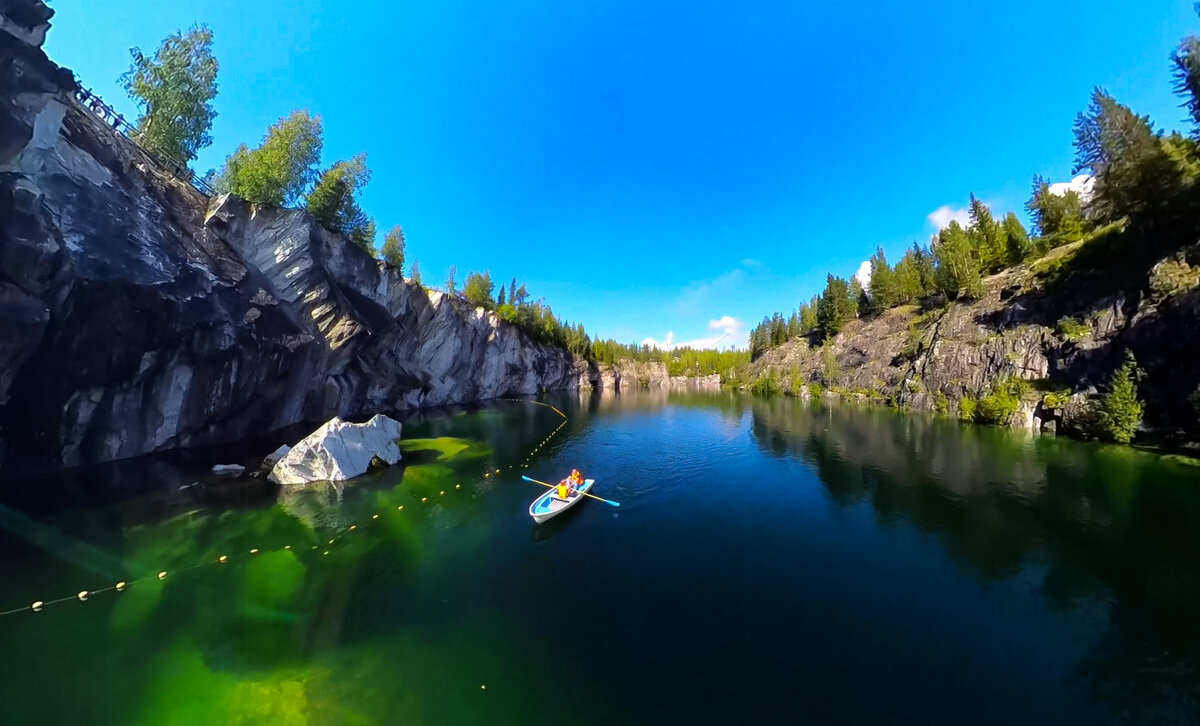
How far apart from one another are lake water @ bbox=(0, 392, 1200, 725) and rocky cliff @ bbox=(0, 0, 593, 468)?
4.25 meters

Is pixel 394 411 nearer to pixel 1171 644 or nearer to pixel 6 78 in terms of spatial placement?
pixel 6 78

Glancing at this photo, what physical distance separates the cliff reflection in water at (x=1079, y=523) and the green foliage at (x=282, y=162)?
5072 centimetres

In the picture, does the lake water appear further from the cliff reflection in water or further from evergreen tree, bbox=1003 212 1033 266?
evergreen tree, bbox=1003 212 1033 266

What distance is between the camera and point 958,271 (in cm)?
6869

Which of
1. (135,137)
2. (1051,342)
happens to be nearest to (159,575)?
(135,137)

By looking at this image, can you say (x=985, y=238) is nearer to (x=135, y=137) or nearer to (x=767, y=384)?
(x=767, y=384)

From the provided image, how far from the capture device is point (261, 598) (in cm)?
1319

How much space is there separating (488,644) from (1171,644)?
1845 centimetres

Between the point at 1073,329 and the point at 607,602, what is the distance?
5678cm

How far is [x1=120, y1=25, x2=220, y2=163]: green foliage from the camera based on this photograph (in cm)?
3203

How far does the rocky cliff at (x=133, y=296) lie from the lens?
1912 centimetres

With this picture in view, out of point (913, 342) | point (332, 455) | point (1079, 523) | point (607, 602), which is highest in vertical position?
point (913, 342)

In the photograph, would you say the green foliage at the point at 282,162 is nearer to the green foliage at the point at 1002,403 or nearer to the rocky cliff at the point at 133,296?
the rocky cliff at the point at 133,296

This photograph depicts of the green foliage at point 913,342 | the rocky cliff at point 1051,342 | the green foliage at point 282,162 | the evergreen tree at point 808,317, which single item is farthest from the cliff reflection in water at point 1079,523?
the evergreen tree at point 808,317
